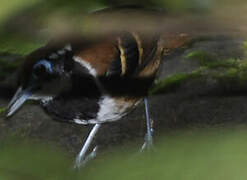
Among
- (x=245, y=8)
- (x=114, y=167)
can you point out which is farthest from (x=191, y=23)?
(x=114, y=167)

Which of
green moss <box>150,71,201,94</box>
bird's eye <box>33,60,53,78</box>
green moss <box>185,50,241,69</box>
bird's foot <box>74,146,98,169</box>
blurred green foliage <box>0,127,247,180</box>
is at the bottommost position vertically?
bird's foot <box>74,146,98,169</box>

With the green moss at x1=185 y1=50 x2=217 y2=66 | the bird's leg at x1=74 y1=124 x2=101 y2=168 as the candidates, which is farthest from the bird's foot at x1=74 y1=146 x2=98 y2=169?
the green moss at x1=185 y1=50 x2=217 y2=66

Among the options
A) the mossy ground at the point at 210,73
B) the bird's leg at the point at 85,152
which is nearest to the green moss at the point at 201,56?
the mossy ground at the point at 210,73

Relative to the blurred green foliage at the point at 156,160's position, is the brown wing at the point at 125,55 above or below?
above

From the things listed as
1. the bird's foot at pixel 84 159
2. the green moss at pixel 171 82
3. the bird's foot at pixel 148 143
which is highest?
the green moss at pixel 171 82

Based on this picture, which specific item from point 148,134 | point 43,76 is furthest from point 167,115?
point 43,76

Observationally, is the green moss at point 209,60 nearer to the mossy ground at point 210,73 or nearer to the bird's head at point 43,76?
the mossy ground at point 210,73

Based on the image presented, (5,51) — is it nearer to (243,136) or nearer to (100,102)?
(100,102)

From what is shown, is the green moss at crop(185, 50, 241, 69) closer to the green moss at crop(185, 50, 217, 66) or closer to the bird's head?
the green moss at crop(185, 50, 217, 66)
